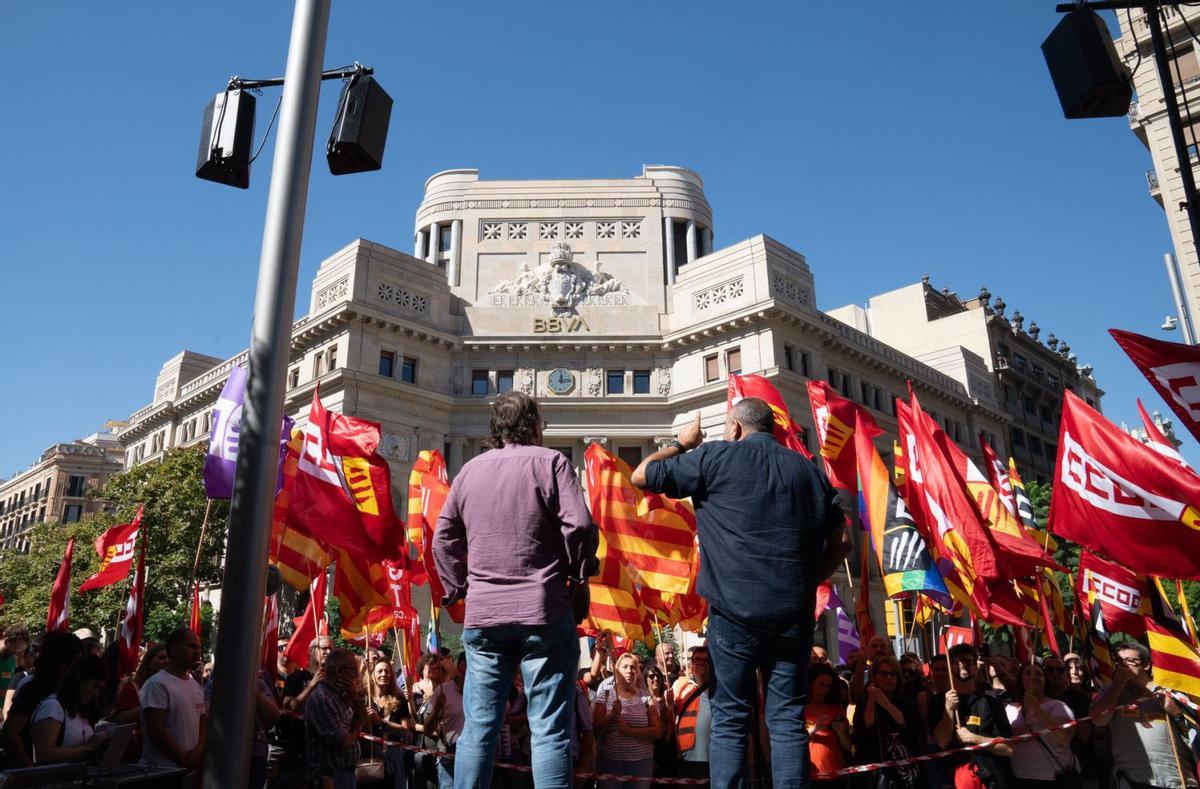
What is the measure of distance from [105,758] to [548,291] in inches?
1572

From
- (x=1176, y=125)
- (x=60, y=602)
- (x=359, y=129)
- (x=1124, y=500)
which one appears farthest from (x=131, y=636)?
(x=1176, y=125)

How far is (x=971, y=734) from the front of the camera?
24.7ft

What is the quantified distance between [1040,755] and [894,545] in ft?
16.6

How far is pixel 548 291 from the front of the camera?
4344cm

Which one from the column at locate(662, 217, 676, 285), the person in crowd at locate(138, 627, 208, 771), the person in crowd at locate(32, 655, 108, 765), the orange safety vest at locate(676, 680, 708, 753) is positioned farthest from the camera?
the column at locate(662, 217, 676, 285)

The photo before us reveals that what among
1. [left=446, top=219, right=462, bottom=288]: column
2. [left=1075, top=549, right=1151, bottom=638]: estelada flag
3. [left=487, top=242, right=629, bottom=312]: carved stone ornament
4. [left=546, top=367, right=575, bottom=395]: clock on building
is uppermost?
[left=446, top=219, right=462, bottom=288]: column

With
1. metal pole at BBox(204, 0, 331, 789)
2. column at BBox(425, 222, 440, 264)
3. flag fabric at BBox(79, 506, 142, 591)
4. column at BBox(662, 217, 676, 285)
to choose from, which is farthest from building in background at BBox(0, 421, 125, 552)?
metal pole at BBox(204, 0, 331, 789)

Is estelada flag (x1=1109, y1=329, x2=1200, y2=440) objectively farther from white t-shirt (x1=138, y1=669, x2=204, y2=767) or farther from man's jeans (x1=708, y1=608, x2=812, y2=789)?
white t-shirt (x1=138, y1=669, x2=204, y2=767)

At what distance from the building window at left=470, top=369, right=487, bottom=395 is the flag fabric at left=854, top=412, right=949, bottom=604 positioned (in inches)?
1196

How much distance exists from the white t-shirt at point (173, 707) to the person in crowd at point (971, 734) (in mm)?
6075

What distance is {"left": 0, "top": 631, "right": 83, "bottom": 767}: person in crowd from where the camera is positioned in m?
5.59

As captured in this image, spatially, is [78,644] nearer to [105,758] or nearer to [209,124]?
[105,758]

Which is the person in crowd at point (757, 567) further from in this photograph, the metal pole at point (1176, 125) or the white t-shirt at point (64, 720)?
the metal pole at point (1176, 125)

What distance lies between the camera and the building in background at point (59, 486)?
84.9 metres
